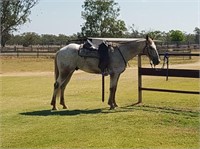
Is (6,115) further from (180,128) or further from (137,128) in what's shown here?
(180,128)

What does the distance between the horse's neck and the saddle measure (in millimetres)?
586

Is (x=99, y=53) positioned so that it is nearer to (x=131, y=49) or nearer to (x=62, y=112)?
(x=131, y=49)

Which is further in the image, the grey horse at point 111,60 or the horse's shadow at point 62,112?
the grey horse at point 111,60

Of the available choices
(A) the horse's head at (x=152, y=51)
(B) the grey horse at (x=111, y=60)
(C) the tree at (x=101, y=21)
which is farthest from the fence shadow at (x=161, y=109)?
(C) the tree at (x=101, y=21)

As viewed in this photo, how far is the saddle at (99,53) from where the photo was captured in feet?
34.6

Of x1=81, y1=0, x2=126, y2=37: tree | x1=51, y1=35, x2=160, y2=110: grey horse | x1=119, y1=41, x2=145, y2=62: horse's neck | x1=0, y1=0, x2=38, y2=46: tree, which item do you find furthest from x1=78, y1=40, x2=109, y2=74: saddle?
x1=81, y1=0, x2=126, y2=37: tree

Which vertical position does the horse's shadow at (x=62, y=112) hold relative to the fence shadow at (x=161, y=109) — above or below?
below

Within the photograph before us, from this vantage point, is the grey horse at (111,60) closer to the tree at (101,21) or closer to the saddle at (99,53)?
the saddle at (99,53)

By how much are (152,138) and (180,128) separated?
1032 mm

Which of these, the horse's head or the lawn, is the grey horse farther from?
the lawn

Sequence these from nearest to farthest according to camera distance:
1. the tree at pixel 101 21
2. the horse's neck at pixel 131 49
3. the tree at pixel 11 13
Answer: the horse's neck at pixel 131 49 < the tree at pixel 11 13 < the tree at pixel 101 21

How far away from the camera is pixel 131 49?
1097 cm

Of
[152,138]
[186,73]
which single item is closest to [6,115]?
[152,138]

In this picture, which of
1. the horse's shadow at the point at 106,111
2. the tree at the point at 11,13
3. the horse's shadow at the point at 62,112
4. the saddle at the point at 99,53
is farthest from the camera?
the tree at the point at 11,13
